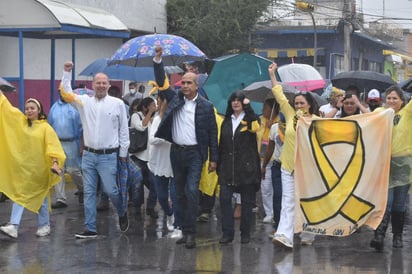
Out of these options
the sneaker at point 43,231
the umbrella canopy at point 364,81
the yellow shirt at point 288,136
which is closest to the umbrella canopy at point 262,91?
the yellow shirt at point 288,136

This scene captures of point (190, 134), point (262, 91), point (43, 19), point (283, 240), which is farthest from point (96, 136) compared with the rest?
point (43, 19)

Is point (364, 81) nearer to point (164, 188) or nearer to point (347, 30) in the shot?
point (164, 188)

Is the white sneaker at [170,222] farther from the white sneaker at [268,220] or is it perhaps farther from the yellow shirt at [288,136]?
the yellow shirt at [288,136]

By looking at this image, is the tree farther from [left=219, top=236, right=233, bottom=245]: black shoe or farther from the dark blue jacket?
[left=219, top=236, right=233, bottom=245]: black shoe

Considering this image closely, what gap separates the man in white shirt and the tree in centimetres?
1412

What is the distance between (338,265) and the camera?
8094 mm

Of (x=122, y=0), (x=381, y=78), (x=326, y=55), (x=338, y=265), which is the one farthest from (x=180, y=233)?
(x=326, y=55)

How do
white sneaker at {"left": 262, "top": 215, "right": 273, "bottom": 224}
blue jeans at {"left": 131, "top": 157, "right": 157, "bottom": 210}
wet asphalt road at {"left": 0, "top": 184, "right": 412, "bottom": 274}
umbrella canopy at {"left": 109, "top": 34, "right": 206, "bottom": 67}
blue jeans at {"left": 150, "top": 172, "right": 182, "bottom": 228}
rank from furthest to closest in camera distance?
umbrella canopy at {"left": 109, "top": 34, "right": 206, "bottom": 67} < blue jeans at {"left": 131, "top": 157, "right": 157, "bottom": 210} < white sneaker at {"left": 262, "top": 215, "right": 273, "bottom": 224} < blue jeans at {"left": 150, "top": 172, "right": 182, "bottom": 228} < wet asphalt road at {"left": 0, "top": 184, "right": 412, "bottom": 274}

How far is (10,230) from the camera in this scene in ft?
30.6

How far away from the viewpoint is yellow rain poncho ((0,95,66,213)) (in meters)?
9.48

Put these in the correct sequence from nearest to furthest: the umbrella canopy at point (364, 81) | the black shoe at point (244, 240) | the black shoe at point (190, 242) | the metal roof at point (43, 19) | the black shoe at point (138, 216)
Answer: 1. the black shoe at point (190, 242)
2. the black shoe at point (244, 240)
3. the black shoe at point (138, 216)
4. the umbrella canopy at point (364, 81)
5. the metal roof at point (43, 19)

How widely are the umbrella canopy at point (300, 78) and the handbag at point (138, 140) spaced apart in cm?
449

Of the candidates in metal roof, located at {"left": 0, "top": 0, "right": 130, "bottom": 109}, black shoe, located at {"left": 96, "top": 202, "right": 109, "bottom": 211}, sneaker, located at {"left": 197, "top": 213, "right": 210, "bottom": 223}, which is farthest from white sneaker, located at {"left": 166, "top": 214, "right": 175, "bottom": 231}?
metal roof, located at {"left": 0, "top": 0, "right": 130, "bottom": 109}

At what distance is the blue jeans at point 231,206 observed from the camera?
9.00 metres
